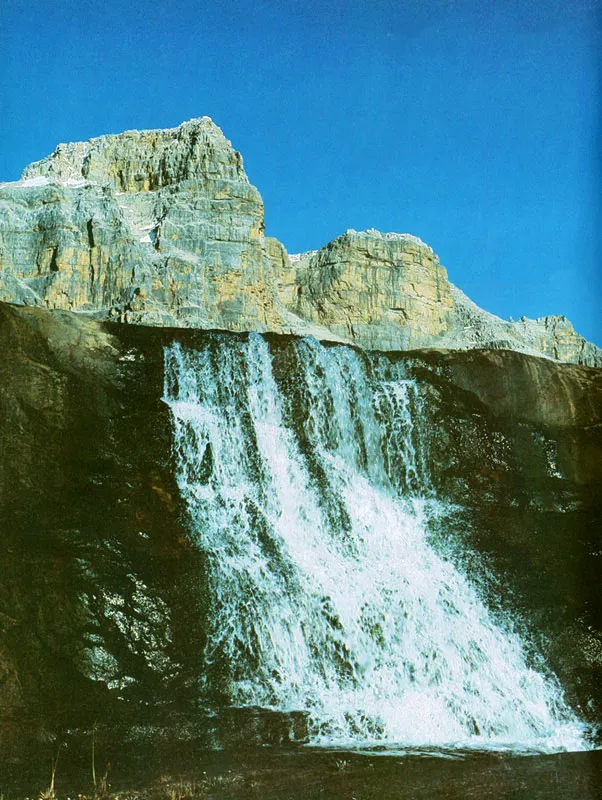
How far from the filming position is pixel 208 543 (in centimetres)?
2059

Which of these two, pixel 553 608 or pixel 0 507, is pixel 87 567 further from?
pixel 553 608

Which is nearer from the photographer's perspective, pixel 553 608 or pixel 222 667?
pixel 222 667

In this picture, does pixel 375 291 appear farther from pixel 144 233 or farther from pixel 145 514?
pixel 145 514

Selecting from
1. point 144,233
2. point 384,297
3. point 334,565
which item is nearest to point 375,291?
point 384,297

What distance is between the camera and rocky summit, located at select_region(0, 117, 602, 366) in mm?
72625

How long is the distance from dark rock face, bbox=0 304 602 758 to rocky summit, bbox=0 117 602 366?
1712 inches

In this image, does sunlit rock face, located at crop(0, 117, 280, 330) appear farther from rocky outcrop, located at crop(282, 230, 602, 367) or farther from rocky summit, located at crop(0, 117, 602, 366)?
rocky outcrop, located at crop(282, 230, 602, 367)

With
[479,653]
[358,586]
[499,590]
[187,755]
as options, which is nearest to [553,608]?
[499,590]

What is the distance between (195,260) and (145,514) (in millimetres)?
58958

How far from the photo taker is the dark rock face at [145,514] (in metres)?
17.8

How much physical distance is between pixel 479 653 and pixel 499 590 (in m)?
2.46

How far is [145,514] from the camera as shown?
20719 mm

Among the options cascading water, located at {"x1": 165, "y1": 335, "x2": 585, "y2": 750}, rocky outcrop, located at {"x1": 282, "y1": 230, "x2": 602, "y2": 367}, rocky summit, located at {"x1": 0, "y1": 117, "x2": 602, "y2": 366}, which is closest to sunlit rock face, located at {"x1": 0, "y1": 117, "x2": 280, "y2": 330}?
rocky summit, located at {"x1": 0, "y1": 117, "x2": 602, "y2": 366}

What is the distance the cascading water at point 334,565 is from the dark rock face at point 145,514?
631 mm
